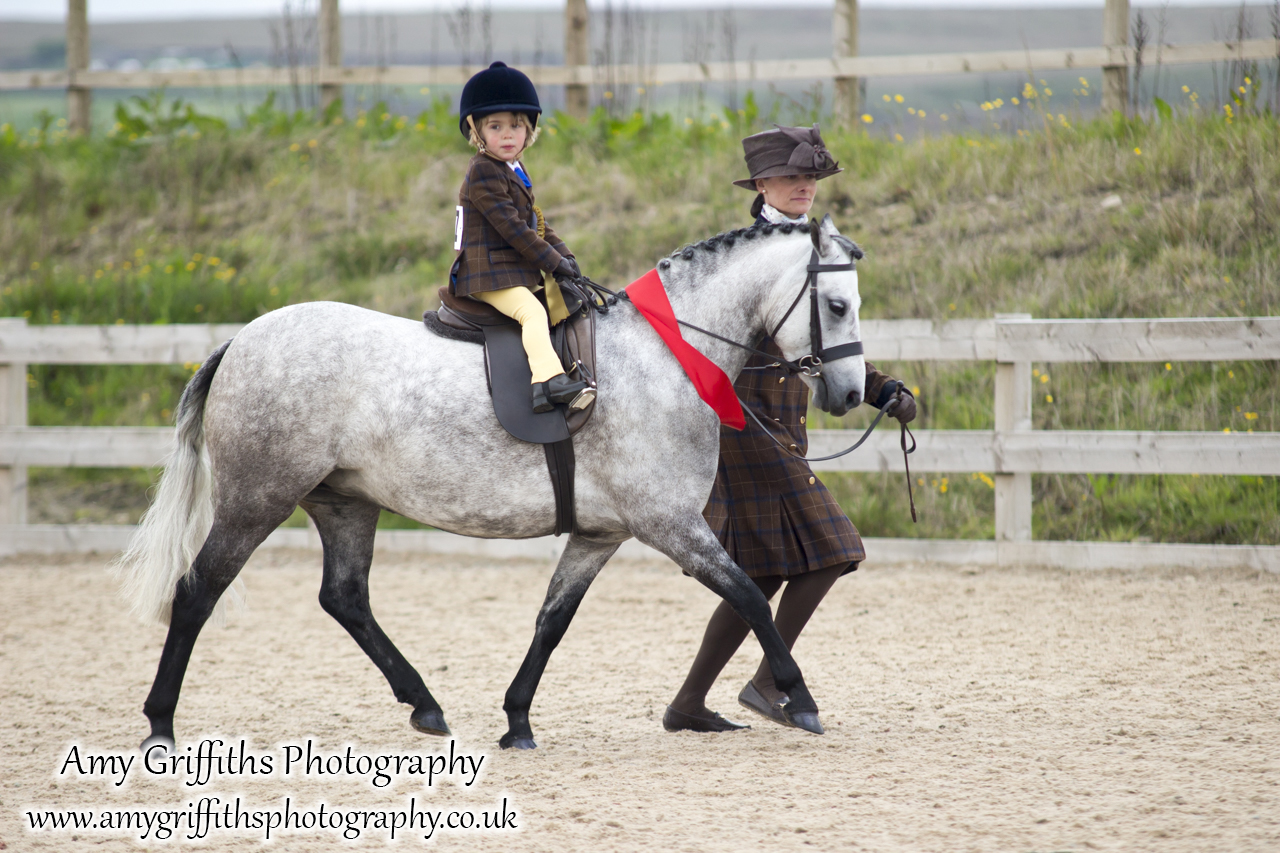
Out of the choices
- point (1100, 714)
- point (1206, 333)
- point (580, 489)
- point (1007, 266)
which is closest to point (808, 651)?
point (1100, 714)

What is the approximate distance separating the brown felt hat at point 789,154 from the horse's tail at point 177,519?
1994 mm

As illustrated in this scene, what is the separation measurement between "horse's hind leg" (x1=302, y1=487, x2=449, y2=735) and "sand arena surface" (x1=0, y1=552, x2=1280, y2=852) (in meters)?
0.15

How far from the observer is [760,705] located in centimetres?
384

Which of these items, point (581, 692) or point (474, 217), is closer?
point (474, 217)

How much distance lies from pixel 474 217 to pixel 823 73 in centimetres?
673

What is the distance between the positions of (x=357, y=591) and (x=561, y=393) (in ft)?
3.98

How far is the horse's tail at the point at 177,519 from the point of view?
151 inches

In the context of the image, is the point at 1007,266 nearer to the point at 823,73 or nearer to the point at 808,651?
the point at 823,73

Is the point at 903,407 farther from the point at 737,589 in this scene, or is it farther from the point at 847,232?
the point at 847,232

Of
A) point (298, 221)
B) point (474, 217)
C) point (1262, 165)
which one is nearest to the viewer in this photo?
point (474, 217)

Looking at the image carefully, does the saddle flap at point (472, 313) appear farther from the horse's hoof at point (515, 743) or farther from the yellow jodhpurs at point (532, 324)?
the horse's hoof at point (515, 743)

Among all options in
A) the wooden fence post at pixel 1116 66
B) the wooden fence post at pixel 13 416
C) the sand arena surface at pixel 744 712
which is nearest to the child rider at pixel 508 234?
the sand arena surface at pixel 744 712

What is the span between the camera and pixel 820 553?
375 centimetres

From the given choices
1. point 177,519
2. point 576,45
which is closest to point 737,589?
point 177,519
